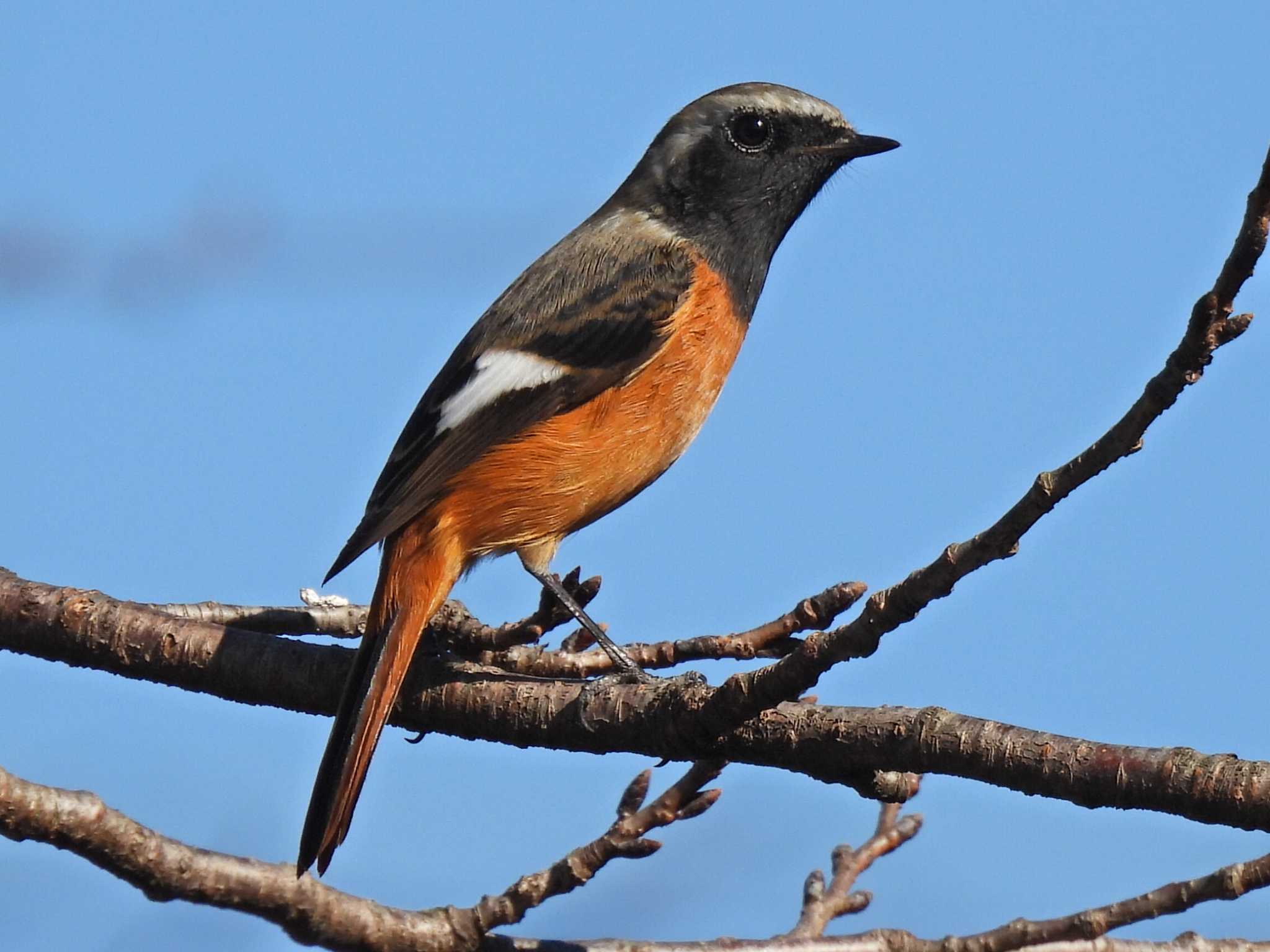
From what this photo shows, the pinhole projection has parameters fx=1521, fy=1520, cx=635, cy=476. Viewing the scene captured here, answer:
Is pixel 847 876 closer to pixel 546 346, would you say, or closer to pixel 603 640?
pixel 603 640

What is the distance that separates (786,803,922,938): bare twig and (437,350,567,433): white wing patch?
2084 millimetres

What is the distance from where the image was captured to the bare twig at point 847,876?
4738 millimetres

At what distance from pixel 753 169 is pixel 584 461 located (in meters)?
1.82

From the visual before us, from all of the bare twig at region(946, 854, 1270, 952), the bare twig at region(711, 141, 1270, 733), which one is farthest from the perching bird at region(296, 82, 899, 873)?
the bare twig at region(711, 141, 1270, 733)

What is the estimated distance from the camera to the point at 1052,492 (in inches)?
110

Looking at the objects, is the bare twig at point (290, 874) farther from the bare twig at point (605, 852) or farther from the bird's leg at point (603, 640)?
the bird's leg at point (603, 640)

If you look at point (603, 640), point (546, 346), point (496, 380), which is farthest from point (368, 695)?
point (546, 346)

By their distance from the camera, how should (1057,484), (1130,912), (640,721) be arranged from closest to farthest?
(1057,484)
(1130,912)
(640,721)

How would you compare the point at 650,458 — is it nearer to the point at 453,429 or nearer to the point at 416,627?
the point at 453,429

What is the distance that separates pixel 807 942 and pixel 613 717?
87cm

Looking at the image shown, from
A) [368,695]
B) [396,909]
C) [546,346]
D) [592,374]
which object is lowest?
[396,909]

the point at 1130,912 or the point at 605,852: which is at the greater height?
the point at 605,852

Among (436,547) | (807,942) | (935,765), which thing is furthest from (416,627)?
(935,765)

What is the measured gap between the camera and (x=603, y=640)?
5078mm
